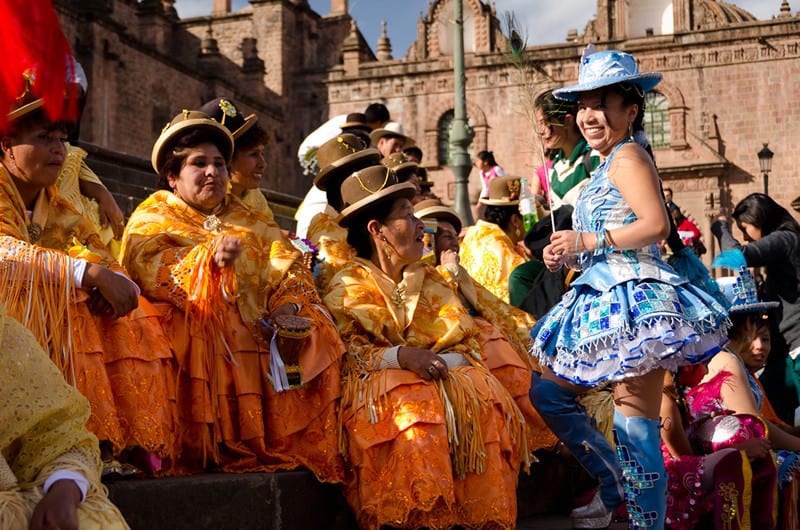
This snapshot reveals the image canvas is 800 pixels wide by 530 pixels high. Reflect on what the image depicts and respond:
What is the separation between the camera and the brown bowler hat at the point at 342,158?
6.26 metres

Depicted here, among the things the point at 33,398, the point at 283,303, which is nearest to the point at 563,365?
→ the point at 283,303

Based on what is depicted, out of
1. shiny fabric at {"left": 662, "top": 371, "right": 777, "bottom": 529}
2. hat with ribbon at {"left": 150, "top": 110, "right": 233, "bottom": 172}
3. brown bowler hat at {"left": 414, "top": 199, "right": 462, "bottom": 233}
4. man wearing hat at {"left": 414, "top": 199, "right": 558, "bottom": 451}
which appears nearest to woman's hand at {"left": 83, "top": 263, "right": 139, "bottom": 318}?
hat with ribbon at {"left": 150, "top": 110, "right": 233, "bottom": 172}

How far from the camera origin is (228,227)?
5.07 meters

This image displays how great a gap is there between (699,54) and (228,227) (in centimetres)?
3696

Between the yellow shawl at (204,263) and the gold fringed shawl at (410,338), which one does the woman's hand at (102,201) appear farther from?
the gold fringed shawl at (410,338)

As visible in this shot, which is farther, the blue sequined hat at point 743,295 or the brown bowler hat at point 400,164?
the brown bowler hat at point 400,164

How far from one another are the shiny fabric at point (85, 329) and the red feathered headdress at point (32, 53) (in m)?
1.63

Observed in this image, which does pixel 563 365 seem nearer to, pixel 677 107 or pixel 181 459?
pixel 181 459

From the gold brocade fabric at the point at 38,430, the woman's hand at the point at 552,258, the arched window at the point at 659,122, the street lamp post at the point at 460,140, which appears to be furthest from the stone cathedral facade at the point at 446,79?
the gold brocade fabric at the point at 38,430

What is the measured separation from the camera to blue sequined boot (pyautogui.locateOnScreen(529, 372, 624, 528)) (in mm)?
4484

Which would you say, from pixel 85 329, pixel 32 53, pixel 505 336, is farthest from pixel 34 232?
pixel 505 336

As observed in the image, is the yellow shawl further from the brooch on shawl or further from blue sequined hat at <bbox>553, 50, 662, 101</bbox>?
blue sequined hat at <bbox>553, 50, 662, 101</bbox>

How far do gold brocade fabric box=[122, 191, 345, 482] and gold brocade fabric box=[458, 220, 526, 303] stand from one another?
115 inches

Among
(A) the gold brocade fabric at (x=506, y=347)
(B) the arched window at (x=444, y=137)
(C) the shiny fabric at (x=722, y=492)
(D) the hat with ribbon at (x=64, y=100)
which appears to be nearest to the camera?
(D) the hat with ribbon at (x=64, y=100)
